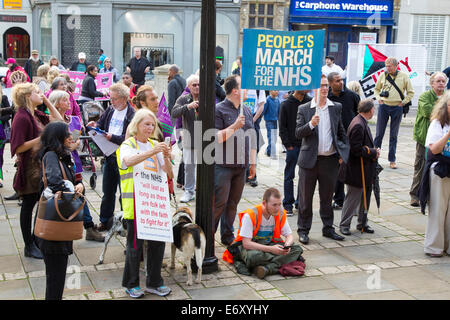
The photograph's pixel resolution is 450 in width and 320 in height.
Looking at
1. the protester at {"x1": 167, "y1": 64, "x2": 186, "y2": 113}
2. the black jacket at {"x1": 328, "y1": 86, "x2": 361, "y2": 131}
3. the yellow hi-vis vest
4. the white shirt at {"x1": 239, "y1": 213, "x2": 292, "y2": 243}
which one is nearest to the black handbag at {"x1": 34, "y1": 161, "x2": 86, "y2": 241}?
the yellow hi-vis vest

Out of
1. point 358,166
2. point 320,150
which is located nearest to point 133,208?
point 320,150

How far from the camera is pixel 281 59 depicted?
6.80m

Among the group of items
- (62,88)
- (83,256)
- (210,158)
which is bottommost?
(83,256)

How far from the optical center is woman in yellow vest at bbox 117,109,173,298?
5555 mm

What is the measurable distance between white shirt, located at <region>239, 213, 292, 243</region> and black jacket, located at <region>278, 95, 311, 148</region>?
2.30m

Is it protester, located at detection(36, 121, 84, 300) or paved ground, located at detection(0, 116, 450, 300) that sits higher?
protester, located at detection(36, 121, 84, 300)

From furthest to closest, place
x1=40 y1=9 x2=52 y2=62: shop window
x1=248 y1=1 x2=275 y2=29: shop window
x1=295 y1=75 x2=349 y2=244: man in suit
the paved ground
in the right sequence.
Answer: x1=248 y1=1 x2=275 y2=29: shop window → x1=40 y1=9 x2=52 y2=62: shop window → x1=295 y1=75 x2=349 y2=244: man in suit → the paved ground

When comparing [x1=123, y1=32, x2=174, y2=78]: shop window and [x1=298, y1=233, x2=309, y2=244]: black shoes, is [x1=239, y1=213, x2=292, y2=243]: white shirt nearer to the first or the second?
[x1=298, y1=233, x2=309, y2=244]: black shoes

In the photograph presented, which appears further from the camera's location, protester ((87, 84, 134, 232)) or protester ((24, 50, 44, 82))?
protester ((24, 50, 44, 82))

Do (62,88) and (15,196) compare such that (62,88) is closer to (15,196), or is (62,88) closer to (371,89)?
(15,196)

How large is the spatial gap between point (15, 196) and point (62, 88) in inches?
82.5

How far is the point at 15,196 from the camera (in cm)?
904

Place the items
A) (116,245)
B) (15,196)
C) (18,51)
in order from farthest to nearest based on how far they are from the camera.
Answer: (18,51) < (15,196) < (116,245)
